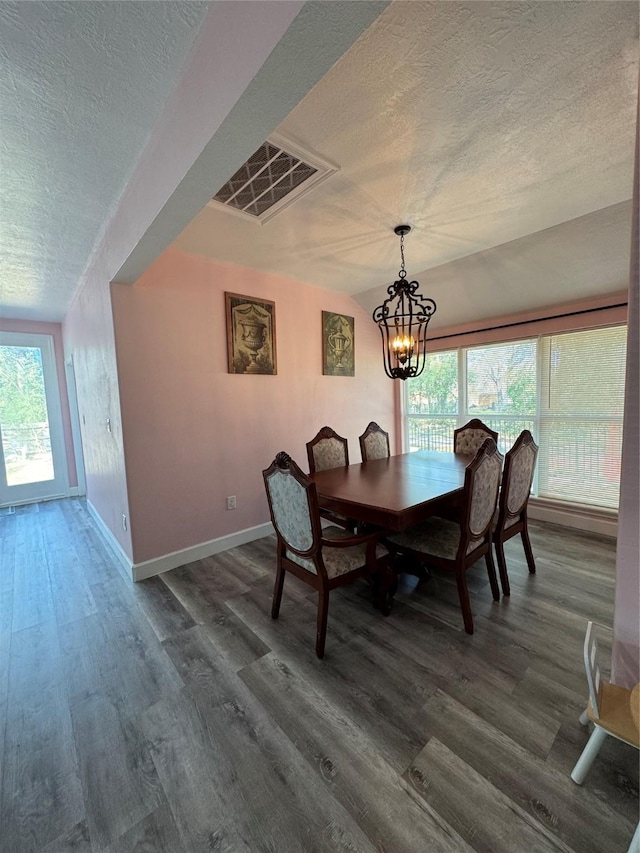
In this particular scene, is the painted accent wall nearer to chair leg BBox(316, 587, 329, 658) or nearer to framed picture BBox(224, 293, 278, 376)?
framed picture BBox(224, 293, 278, 376)

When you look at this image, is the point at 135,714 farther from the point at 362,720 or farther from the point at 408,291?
the point at 408,291

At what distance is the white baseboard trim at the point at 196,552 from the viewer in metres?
2.58

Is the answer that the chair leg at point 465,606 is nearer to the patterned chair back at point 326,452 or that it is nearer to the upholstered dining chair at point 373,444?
the patterned chair back at point 326,452

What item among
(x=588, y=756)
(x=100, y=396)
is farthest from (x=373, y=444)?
(x=100, y=396)

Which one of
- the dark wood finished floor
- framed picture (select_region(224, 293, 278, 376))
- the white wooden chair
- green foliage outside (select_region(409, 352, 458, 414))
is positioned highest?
framed picture (select_region(224, 293, 278, 376))

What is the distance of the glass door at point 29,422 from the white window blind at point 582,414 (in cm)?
636

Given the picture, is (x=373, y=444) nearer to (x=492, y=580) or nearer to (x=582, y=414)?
(x=492, y=580)

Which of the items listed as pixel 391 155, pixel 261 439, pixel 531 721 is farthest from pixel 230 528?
pixel 391 155

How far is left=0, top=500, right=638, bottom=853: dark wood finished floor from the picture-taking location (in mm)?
1056

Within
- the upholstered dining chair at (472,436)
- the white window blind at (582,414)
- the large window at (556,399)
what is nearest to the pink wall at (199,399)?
the upholstered dining chair at (472,436)

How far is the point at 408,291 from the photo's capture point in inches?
85.3

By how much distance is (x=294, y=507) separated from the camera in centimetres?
177

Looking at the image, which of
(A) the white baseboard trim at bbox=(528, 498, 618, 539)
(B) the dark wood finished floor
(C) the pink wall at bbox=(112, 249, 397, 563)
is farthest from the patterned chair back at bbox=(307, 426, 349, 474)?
(A) the white baseboard trim at bbox=(528, 498, 618, 539)

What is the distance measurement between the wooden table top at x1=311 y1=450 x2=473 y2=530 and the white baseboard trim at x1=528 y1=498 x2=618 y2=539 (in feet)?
4.18
